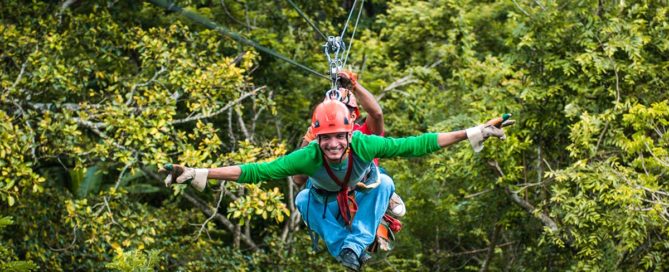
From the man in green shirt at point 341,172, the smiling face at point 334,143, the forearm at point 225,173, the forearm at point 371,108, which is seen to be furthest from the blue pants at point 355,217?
the forearm at point 225,173

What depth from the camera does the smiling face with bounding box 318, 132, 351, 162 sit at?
17.1 feet

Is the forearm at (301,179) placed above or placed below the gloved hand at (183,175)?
below

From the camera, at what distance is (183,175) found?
4957mm

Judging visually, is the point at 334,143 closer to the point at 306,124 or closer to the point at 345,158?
the point at 345,158

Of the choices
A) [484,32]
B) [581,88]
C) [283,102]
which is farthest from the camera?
[484,32]

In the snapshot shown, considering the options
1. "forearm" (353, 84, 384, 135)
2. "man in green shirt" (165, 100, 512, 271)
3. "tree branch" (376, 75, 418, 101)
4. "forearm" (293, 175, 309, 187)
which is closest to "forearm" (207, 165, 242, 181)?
"man in green shirt" (165, 100, 512, 271)

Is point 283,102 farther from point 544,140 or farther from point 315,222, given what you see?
point 315,222

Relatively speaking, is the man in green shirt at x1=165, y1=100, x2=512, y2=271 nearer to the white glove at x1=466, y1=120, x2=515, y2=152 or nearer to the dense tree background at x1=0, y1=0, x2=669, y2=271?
the white glove at x1=466, y1=120, x2=515, y2=152

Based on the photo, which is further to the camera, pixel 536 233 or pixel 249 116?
pixel 249 116

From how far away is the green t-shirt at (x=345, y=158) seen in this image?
5.12 metres

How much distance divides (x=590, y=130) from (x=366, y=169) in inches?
126

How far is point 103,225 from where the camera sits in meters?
8.84

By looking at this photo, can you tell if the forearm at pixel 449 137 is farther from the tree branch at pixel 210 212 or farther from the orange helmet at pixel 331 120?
the tree branch at pixel 210 212

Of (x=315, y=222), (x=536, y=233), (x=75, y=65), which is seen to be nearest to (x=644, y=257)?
(x=536, y=233)
